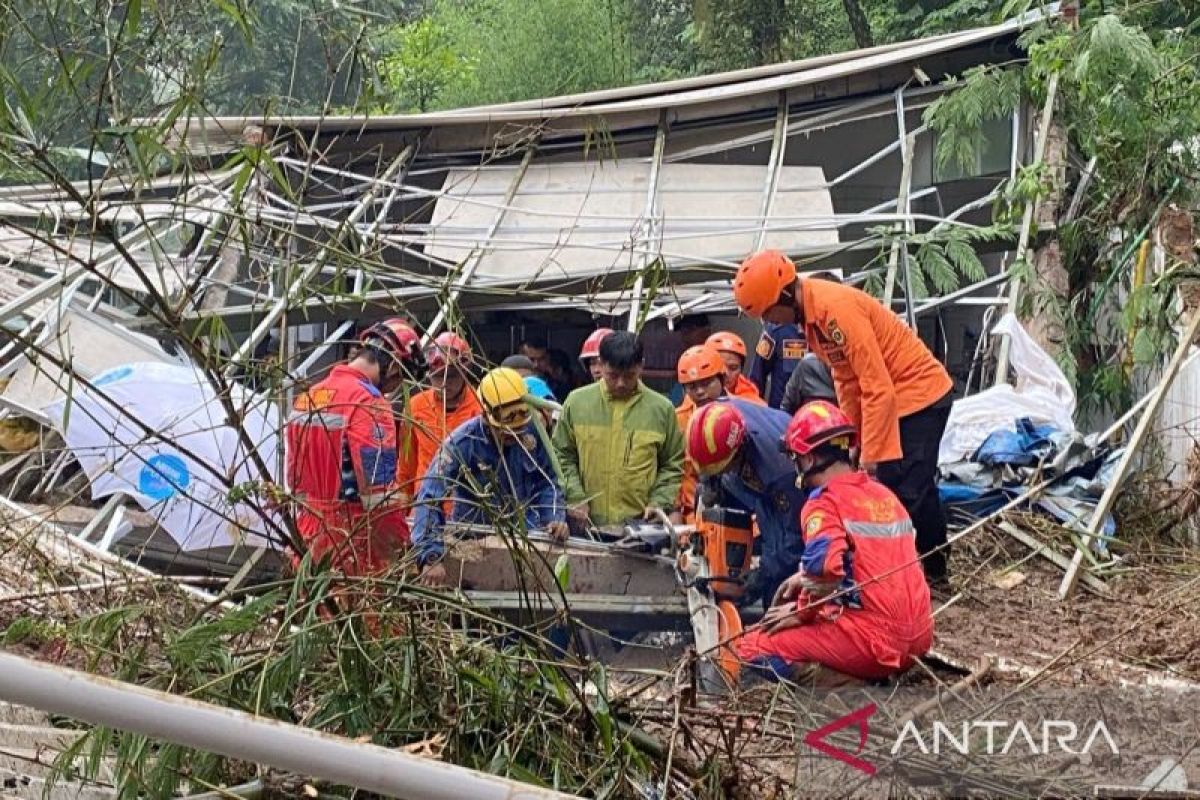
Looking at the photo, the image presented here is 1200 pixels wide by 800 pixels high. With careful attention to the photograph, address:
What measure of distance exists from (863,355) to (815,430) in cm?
161

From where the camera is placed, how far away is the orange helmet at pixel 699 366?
22.6ft

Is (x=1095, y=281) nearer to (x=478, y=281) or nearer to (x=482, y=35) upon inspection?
(x=478, y=281)

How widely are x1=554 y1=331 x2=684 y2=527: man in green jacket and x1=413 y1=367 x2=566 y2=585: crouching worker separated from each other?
603 mm

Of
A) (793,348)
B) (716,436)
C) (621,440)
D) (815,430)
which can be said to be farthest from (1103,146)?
(815,430)

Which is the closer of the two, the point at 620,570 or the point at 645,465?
the point at 620,570

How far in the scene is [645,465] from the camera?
7148mm

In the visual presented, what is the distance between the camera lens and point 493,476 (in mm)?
3428

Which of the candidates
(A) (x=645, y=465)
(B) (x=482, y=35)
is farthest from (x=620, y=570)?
(B) (x=482, y=35)

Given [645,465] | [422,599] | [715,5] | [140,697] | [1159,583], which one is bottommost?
[1159,583]

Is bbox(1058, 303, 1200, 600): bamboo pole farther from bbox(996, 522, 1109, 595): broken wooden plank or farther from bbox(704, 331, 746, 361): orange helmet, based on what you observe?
bbox(704, 331, 746, 361): orange helmet

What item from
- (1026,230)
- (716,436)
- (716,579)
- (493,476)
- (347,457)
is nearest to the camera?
(493,476)

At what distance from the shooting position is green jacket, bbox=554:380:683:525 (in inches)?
279

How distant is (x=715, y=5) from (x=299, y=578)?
16.2 metres

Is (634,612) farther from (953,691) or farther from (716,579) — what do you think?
(953,691)
